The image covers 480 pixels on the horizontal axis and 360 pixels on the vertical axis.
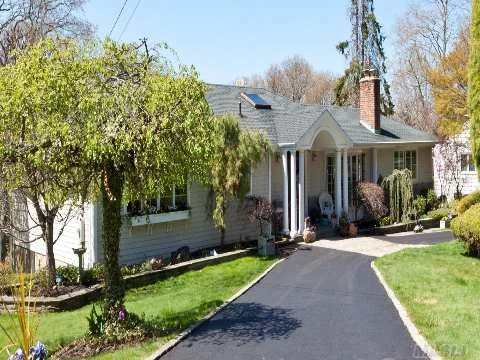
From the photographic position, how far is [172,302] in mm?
11203

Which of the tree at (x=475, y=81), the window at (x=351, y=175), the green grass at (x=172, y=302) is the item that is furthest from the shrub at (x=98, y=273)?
the tree at (x=475, y=81)

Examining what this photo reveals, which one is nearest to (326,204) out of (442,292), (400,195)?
(400,195)

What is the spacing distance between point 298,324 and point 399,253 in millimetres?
7385

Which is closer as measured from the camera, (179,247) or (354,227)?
(179,247)

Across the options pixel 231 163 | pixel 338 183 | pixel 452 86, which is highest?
pixel 452 86

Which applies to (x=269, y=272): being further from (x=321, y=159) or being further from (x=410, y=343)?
(x=321, y=159)

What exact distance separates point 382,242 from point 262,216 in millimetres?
4810

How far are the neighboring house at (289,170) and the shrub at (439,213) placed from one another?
2588mm

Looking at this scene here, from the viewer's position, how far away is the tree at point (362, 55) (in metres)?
46.4

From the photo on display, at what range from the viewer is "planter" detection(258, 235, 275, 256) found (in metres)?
15.9

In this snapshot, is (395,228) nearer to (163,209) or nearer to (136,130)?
(163,209)

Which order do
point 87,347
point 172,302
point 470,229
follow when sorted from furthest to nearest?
point 470,229 < point 172,302 < point 87,347

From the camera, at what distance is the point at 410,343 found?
7898mm

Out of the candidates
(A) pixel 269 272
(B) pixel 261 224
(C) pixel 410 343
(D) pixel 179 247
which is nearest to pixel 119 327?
(C) pixel 410 343
